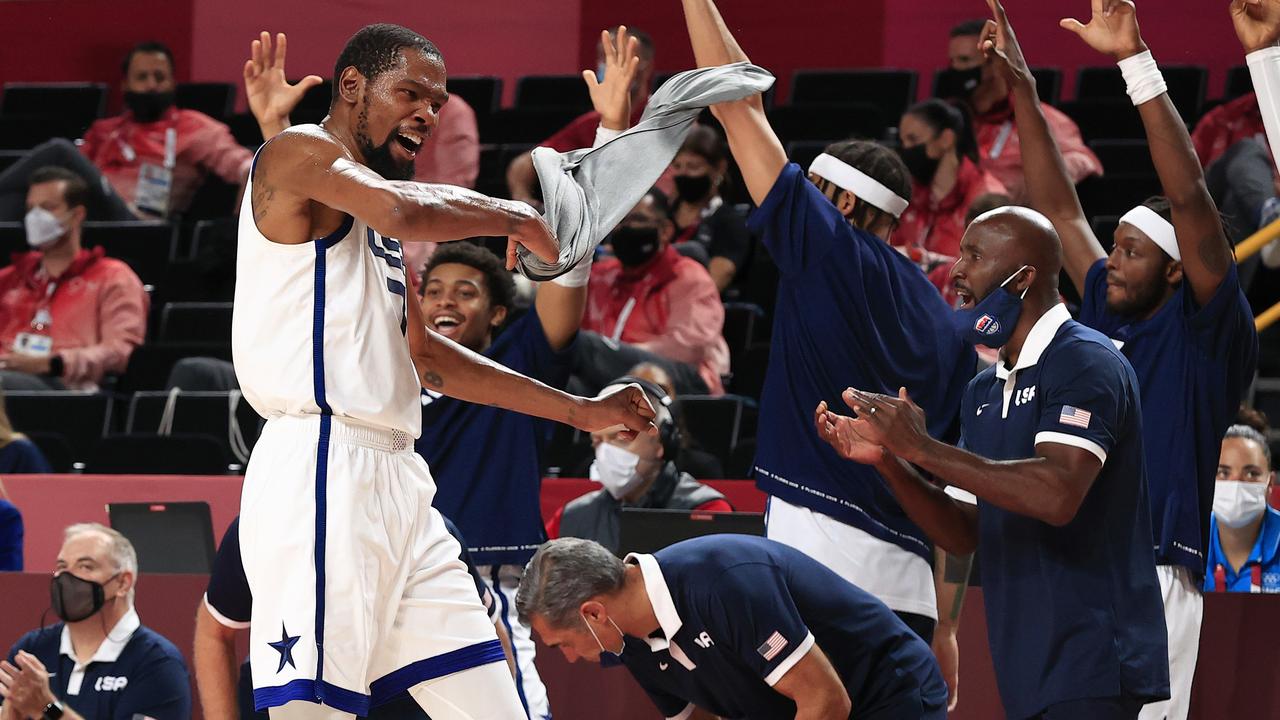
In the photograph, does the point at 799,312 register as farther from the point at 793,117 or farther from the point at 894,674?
the point at 793,117

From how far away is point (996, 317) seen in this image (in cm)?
351

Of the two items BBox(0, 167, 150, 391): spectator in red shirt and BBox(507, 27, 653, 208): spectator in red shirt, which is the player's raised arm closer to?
BBox(507, 27, 653, 208): spectator in red shirt

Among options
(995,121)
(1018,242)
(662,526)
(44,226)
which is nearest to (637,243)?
(995,121)

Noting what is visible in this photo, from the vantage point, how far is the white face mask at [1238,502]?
537 cm

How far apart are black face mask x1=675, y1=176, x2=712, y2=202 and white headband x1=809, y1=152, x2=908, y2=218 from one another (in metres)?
5.06

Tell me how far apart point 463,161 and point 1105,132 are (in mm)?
3989

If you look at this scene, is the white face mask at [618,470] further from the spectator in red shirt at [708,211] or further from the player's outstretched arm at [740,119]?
the spectator in red shirt at [708,211]

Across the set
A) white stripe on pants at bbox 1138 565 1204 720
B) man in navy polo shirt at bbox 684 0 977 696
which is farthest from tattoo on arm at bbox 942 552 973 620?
white stripe on pants at bbox 1138 565 1204 720

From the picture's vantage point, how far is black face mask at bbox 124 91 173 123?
10.7 m

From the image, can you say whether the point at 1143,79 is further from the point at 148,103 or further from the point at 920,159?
the point at 148,103

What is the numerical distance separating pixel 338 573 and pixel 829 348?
1.55 meters

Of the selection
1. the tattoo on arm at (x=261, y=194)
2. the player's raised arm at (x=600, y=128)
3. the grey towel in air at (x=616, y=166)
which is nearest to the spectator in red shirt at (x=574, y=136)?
the player's raised arm at (x=600, y=128)

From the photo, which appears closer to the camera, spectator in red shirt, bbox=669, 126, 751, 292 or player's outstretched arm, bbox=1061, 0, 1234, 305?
player's outstretched arm, bbox=1061, 0, 1234, 305

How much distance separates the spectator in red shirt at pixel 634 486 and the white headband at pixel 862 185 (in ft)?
5.75
